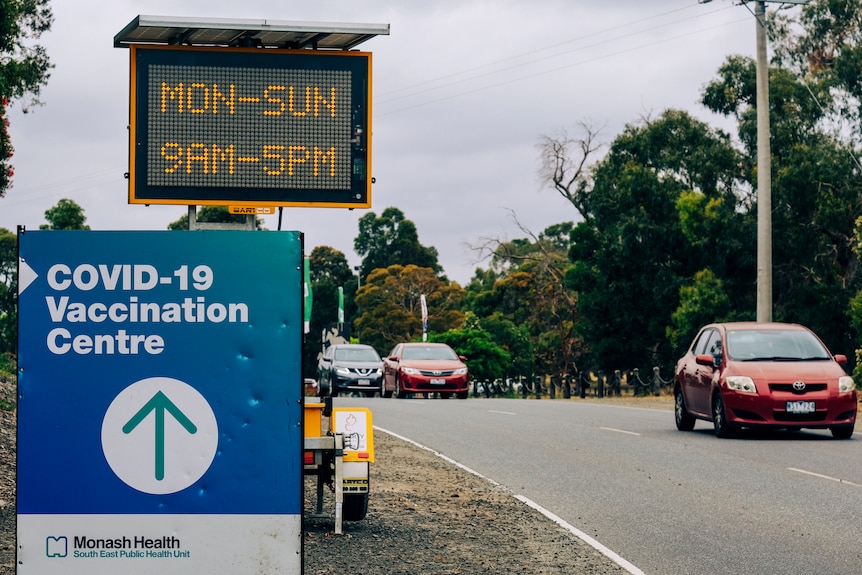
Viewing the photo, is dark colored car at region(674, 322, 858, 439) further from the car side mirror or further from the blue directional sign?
the blue directional sign

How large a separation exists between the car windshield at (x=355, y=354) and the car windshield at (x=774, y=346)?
60.0 feet

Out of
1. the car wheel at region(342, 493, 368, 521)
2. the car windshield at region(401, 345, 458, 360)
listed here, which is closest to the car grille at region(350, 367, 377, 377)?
the car windshield at region(401, 345, 458, 360)

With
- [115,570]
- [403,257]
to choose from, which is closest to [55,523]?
[115,570]

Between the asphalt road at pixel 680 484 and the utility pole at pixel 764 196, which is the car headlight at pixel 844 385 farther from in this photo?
the utility pole at pixel 764 196

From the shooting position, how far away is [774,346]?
19328mm

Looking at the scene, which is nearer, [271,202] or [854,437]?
[271,202]

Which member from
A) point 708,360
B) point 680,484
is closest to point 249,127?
point 680,484

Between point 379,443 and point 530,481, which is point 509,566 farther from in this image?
point 379,443

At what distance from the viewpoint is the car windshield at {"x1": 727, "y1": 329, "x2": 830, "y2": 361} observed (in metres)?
19.1

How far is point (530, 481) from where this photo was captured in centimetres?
1411

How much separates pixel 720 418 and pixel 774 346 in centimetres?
142

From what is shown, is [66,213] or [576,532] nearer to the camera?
[576,532]

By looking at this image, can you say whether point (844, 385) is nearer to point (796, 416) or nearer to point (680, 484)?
point (796, 416)

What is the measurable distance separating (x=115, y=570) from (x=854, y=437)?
631 inches
